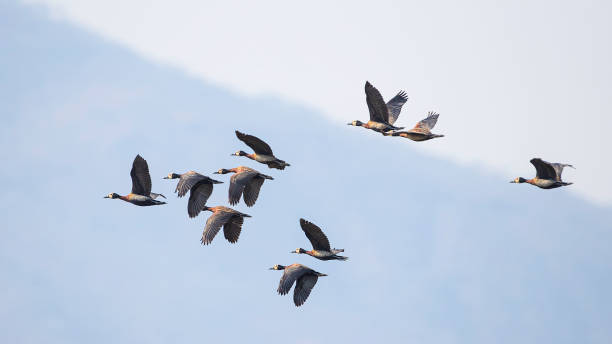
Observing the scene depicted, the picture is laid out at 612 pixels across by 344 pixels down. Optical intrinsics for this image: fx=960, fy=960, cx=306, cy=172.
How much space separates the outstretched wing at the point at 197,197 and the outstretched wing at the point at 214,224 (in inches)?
46.9

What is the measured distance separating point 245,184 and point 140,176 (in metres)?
6.72

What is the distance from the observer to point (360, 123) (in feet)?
231

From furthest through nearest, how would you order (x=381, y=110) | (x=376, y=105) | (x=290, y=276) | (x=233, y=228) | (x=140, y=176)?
(x=381, y=110) < (x=376, y=105) < (x=233, y=228) < (x=140, y=176) < (x=290, y=276)

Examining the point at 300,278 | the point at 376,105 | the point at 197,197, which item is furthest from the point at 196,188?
the point at 376,105

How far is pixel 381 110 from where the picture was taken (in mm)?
65688

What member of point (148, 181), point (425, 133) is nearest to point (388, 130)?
point (425, 133)

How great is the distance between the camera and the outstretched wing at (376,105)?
206ft

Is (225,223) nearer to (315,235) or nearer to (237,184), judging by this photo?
(237,184)

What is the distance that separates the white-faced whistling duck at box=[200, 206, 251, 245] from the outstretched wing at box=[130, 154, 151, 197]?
471cm

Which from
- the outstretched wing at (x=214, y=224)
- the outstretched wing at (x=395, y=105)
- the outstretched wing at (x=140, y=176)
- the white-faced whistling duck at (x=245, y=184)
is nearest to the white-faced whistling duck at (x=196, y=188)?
the outstretched wing at (x=214, y=224)

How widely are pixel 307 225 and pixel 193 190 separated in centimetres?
864

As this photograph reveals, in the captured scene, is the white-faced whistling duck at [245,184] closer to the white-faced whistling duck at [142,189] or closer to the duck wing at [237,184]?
the duck wing at [237,184]

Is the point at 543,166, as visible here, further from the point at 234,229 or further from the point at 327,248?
the point at 234,229

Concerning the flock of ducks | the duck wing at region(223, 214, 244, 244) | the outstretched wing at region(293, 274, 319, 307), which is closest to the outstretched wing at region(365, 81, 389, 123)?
the flock of ducks
